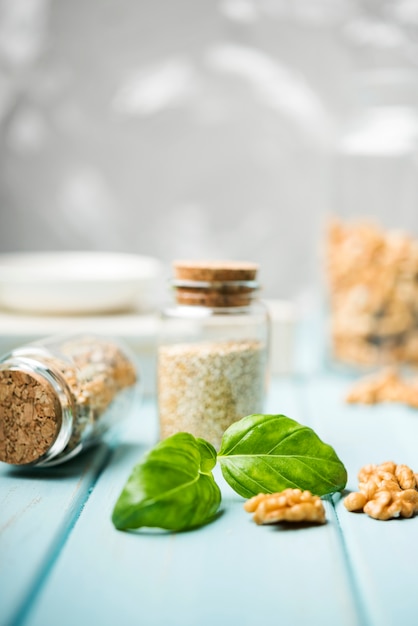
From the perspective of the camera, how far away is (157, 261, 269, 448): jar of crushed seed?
3.01 feet

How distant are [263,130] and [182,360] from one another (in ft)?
2.85

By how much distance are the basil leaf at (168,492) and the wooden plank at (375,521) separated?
127mm

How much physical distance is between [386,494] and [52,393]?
33cm

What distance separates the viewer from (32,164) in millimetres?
1669

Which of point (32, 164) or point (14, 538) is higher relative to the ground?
point (32, 164)

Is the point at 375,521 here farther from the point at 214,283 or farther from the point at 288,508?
the point at 214,283

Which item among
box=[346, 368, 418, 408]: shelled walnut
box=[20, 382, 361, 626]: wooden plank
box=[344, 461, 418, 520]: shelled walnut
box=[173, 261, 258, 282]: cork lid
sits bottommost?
box=[346, 368, 418, 408]: shelled walnut

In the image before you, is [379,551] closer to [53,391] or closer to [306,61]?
[53,391]

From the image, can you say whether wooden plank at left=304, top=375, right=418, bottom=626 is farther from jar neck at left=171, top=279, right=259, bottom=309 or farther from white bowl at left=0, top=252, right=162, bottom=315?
white bowl at left=0, top=252, right=162, bottom=315

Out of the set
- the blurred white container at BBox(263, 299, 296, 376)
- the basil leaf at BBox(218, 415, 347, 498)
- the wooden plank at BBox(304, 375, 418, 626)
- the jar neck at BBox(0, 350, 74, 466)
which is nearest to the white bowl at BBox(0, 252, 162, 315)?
the blurred white container at BBox(263, 299, 296, 376)

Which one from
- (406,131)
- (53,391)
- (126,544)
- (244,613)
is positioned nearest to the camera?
(244,613)

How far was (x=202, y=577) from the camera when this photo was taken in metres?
0.62

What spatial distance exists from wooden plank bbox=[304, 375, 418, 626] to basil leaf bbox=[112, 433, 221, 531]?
0.13 m

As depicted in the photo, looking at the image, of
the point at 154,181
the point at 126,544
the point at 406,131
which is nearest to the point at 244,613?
the point at 126,544
